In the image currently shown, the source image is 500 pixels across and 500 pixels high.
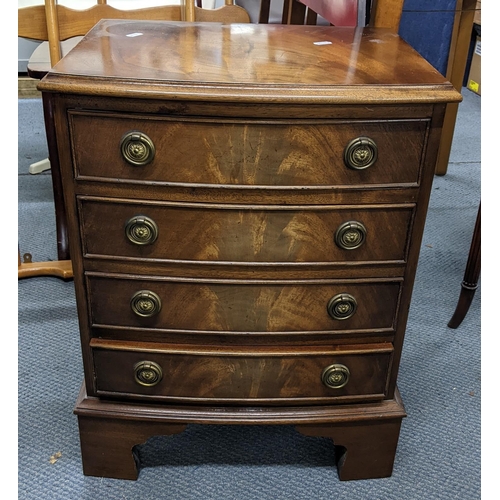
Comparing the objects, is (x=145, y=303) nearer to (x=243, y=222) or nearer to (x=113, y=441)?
(x=243, y=222)

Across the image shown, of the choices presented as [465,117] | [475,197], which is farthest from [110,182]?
[465,117]

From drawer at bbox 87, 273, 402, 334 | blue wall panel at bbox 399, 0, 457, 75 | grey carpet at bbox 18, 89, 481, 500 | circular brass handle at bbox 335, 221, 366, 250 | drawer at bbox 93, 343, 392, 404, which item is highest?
blue wall panel at bbox 399, 0, 457, 75

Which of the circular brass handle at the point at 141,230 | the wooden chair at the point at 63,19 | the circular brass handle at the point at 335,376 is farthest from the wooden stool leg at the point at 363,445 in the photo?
the wooden chair at the point at 63,19

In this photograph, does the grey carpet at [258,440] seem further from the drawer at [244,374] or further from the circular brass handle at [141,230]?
the circular brass handle at [141,230]

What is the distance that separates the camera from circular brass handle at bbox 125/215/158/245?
45.3 inches

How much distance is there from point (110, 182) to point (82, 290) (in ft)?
0.79

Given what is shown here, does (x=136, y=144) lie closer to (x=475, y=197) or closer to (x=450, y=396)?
(x=450, y=396)

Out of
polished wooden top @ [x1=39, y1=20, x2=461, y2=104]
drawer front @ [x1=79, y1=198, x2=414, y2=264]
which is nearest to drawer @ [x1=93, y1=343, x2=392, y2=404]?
drawer front @ [x1=79, y1=198, x2=414, y2=264]

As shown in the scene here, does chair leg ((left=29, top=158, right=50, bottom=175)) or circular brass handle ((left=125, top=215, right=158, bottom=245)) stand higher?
circular brass handle ((left=125, top=215, right=158, bottom=245))

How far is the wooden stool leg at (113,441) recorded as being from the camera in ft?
4.47

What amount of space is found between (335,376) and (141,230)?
1.67 ft

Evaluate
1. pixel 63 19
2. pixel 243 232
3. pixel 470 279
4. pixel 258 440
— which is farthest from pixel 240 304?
pixel 63 19

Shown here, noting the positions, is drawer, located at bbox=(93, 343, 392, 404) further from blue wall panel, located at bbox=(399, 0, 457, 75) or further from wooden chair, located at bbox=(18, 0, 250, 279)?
blue wall panel, located at bbox=(399, 0, 457, 75)

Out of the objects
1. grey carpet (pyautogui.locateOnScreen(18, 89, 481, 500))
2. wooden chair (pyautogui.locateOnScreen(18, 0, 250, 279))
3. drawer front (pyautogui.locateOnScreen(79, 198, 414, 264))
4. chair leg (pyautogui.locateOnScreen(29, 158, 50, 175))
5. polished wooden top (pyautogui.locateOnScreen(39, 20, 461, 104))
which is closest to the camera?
polished wooden top (pyautogui.locateOnScreen(39, 20, 461, 104))
